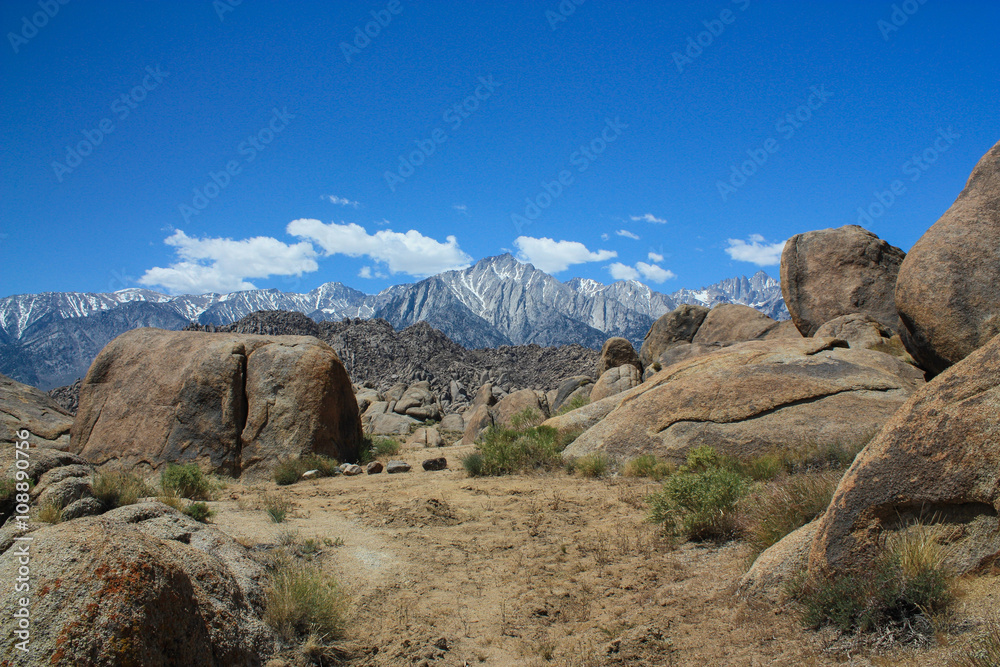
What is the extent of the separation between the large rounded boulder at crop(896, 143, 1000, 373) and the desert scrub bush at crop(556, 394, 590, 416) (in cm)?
1014

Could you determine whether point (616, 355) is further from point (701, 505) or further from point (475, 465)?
point (701, 505)

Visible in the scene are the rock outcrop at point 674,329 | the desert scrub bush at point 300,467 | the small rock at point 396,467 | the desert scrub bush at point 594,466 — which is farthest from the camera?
the rock outcrop at point 674,329

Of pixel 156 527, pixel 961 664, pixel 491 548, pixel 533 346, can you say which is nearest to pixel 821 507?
pixel 961 664

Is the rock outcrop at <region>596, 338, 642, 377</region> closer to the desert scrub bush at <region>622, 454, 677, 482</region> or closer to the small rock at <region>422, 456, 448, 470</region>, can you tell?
the small rock at <region>422, 456, 448, 470</region>

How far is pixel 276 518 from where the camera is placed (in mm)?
7527

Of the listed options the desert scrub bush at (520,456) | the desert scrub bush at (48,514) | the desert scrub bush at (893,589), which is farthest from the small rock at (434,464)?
the desert scrub bush at (893,589)

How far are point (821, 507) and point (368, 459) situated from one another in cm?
1071

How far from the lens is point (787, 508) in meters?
4.91

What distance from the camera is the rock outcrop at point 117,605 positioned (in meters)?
2.31

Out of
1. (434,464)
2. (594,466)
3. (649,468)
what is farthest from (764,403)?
(434,464)

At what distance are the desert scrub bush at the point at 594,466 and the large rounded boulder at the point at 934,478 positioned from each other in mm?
6253

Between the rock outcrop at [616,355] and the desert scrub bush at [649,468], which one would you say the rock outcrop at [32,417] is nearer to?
the desert scrub bush at [649,468]

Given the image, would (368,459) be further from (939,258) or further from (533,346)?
(533,346)

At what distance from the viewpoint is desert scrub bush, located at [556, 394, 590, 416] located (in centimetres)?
1869
